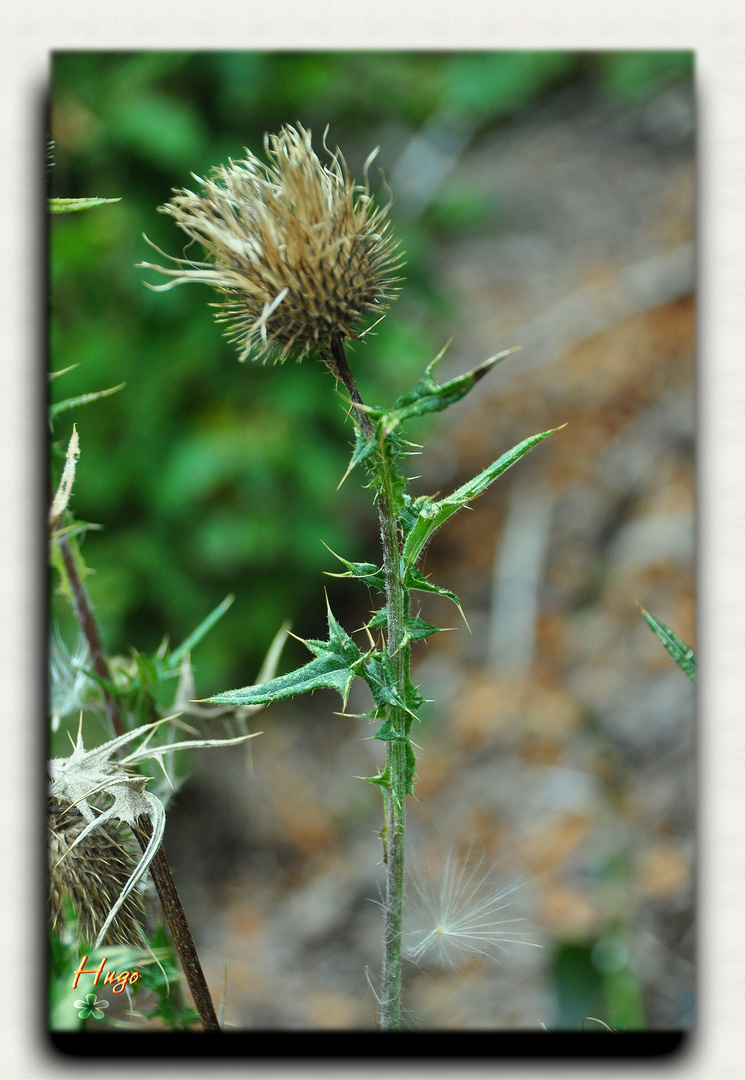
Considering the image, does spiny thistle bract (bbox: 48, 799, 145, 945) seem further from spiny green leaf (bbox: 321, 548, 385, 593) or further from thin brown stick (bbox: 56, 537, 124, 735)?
spiny green leaf (bbox: 321, 548, 385, 593)

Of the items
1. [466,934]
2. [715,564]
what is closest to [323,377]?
[715,564]

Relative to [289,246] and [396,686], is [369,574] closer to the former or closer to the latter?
[396,686]

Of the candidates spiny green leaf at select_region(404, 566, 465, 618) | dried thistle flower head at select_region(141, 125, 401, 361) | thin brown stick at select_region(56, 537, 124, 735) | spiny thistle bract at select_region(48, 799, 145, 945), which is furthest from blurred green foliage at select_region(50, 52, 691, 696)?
spiny green leaf at select_region(404, 566, 465, 618)

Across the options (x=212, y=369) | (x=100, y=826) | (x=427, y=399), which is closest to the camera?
(x=427, y=399)

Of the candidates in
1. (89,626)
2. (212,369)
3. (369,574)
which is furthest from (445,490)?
(369,574)

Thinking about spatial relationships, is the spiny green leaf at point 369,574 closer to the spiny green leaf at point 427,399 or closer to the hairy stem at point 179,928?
the spiny green leaf at point 427,399

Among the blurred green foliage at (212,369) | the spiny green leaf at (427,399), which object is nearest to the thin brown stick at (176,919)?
the spiny green leaf at (427,399)
